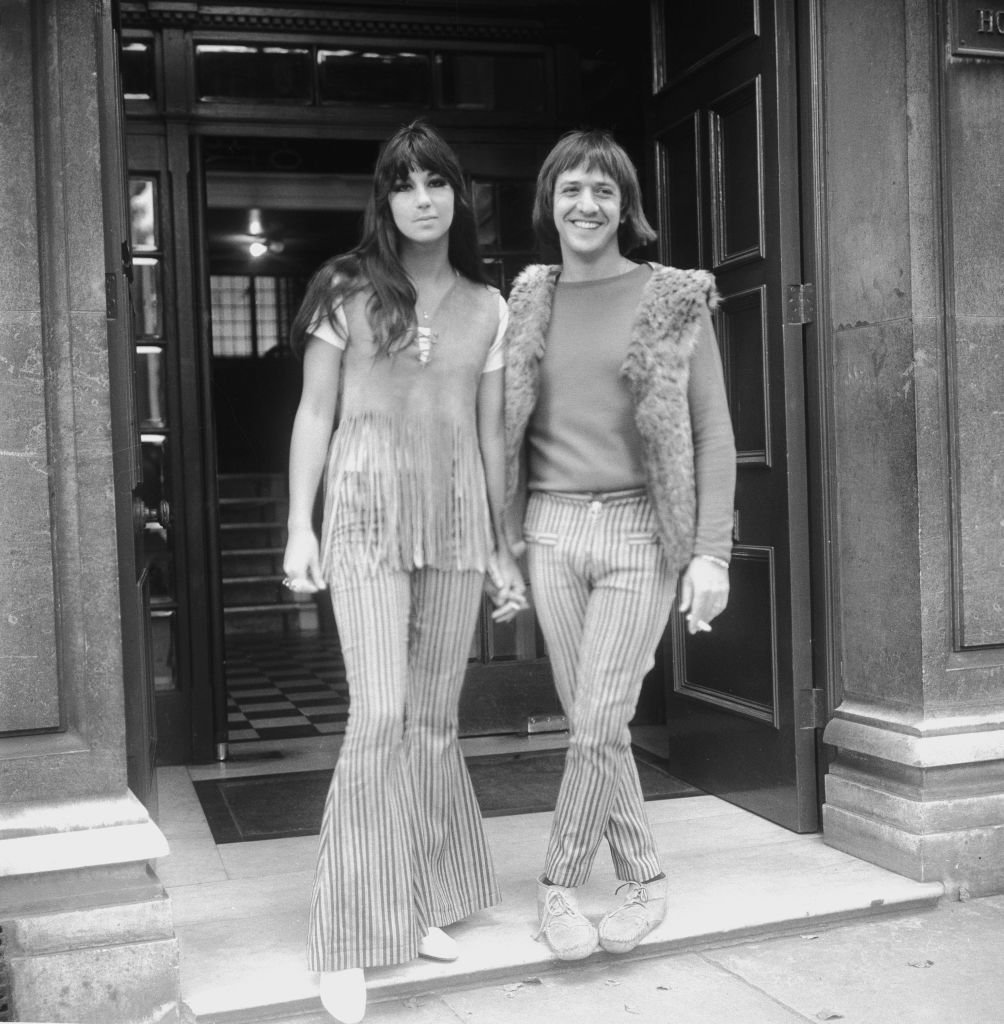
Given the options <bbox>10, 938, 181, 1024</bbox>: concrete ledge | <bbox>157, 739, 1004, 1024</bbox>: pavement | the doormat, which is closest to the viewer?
<bbox>10, 938, 181, 1024</bbox>: concrete ledge

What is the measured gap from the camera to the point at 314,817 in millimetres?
4449

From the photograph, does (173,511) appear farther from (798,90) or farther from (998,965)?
(998,965)

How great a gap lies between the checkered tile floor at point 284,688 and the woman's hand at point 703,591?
3.32 meters

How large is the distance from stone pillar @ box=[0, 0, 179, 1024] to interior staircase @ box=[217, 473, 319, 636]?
6.63 meters

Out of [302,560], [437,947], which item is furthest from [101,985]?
[302,560]

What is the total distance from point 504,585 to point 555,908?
0.76 metres

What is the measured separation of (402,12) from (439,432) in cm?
300

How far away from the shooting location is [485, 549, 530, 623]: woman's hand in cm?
297

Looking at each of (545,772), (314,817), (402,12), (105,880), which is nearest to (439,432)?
(105,880)

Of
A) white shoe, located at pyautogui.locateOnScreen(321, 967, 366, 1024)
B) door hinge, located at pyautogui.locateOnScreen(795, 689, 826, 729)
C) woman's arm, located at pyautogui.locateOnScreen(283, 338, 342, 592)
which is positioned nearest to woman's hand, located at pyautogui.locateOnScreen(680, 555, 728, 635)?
woman's arm, located at pyautogui.locateOnScreen(283, 338, 342, 592)

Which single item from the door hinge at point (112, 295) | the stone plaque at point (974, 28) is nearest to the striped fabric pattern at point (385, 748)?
the door hinge at point (112, 295)

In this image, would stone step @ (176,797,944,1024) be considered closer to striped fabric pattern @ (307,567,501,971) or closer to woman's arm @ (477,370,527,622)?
striped fabric pattern @ (307,567,501,971)

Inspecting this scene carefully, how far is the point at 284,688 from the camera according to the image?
7332 millimetres

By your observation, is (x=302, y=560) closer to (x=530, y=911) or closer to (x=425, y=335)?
(x=425, y=335)
